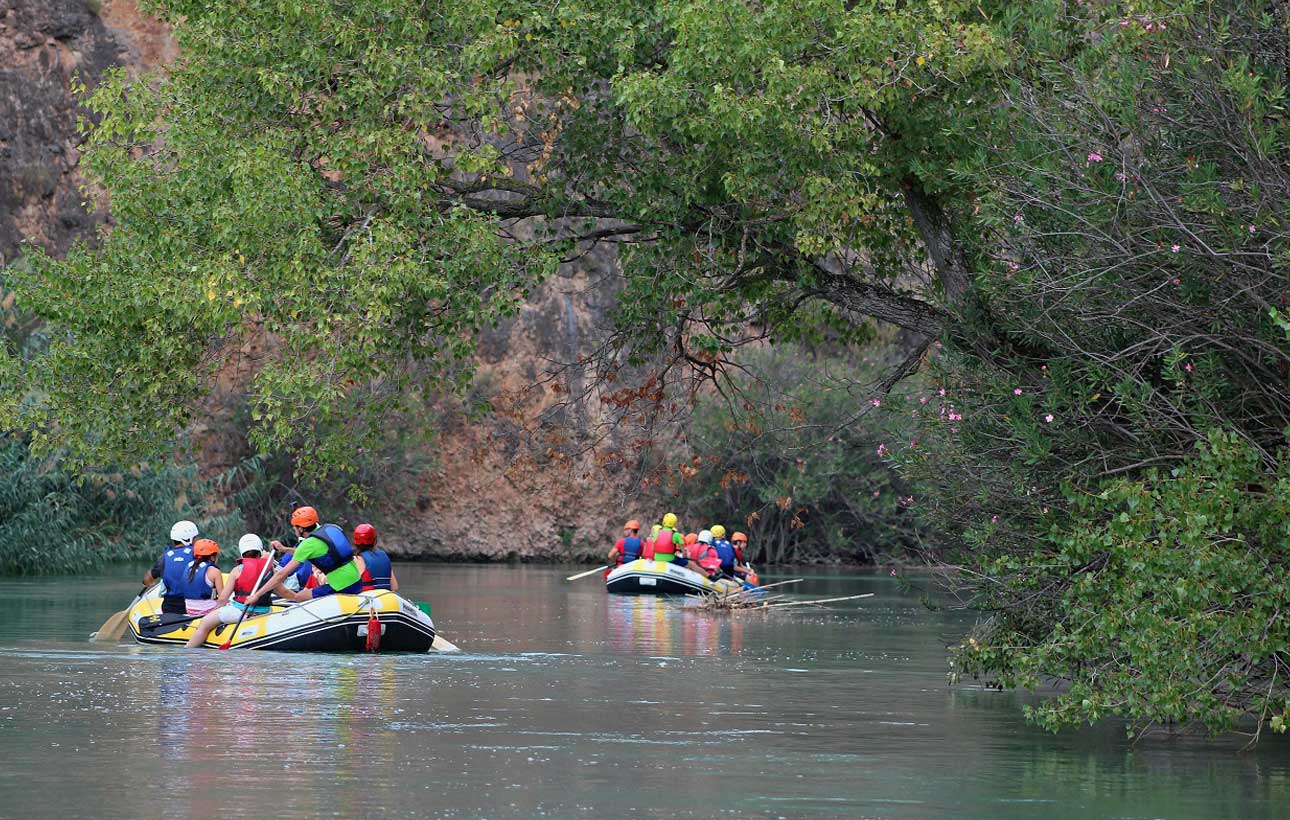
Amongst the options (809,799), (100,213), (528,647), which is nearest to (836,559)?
(100,213)

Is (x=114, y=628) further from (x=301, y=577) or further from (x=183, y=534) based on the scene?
(x=301, y=577)

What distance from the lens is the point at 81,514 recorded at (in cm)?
4656

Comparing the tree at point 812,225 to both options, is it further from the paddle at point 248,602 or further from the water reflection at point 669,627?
the water reflection at point 669,627

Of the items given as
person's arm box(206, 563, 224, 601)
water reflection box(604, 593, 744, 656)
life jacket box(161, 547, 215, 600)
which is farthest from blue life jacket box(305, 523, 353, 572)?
water reflection box(604, 593, 744, 656)

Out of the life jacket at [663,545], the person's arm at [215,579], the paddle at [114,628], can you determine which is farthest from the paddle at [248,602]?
the life jacket at [663,545]

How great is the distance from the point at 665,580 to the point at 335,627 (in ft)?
71.6

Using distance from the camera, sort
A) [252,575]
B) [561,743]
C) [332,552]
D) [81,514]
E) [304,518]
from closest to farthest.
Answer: [561,743] < [332,552] < [304,518] < [252,575] < [81,514]

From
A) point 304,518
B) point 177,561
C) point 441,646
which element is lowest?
point 441,646

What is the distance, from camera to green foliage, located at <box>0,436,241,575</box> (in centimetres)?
4350

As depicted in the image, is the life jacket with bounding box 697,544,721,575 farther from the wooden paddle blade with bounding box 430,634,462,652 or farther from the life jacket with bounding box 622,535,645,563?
the wooden paddle blade with bounding box 430,634,462,652

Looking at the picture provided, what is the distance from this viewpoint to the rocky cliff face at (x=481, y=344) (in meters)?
65.1

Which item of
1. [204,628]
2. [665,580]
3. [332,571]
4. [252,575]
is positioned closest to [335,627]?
[332,571]

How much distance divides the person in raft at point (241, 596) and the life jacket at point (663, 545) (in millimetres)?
20218

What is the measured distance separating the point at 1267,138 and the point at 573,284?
57.9 meters
